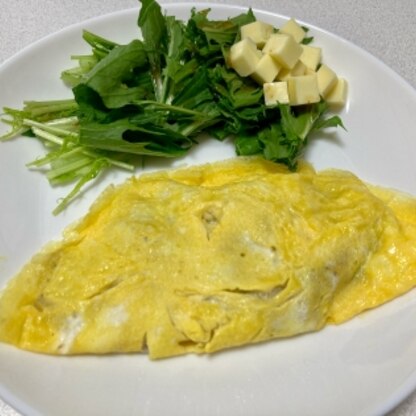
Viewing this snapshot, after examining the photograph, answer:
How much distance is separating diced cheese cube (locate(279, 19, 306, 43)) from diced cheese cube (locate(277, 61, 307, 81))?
151 millimetres

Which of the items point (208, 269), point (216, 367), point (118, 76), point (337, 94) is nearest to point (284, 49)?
point (337, 94)

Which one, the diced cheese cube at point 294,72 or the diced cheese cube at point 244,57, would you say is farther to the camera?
the diced cheese cube at point 294,72

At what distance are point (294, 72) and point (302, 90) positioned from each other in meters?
0.14

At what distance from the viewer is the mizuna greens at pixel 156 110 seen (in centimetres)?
224

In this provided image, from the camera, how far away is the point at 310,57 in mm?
2523

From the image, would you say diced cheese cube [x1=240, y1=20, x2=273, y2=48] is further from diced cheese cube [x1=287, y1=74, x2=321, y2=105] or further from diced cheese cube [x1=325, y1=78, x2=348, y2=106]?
diced cheese cube [x1=325, y1=78, x2=348, y2=106]

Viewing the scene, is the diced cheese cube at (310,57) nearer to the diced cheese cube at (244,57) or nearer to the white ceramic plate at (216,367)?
the diced cheese cube at (244,57)

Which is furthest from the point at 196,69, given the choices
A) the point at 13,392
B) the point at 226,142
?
the point at 13,392

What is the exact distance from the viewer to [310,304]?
1.87m

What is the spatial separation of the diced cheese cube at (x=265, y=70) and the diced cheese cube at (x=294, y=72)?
0.18 feet

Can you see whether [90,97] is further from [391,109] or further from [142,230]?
[391,109]

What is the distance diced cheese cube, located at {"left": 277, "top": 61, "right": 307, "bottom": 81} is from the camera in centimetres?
241

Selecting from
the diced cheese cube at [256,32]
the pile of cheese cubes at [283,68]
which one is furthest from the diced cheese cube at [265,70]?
the diced cheese cube at [256,32]

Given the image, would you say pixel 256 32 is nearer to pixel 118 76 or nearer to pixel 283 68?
pixel 283 68
